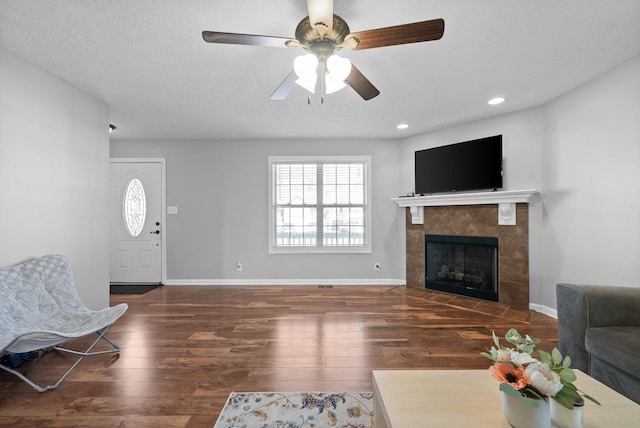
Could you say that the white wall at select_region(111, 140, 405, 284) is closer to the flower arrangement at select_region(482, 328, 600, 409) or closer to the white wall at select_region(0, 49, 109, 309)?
the white wall at select_region(0, 49, 109, 309)

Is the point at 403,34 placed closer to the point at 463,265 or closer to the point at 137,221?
the point at 463,265

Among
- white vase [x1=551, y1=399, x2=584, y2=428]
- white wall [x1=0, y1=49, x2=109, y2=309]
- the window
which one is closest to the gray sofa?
white vase [x1=551, y1=399, x2=584, y2=428]

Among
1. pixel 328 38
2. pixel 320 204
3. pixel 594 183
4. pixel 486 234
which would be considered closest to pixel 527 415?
pixel 328 38

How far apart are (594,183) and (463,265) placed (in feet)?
5.95

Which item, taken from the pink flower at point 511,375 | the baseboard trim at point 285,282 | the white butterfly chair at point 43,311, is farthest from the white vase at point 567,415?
the baseboard trim at point 285,282

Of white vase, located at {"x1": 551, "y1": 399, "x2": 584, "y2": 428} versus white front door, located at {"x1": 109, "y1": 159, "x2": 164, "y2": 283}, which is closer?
white vase, located at {"x1": 551, "y1": 399, "x2": 584, "y2": 428}

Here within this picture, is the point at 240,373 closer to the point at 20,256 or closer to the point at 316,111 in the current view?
the point at 20,256

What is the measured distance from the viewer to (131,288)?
14.8 feet

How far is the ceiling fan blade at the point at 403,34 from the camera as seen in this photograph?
1.45 metres

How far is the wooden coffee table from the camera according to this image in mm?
1026

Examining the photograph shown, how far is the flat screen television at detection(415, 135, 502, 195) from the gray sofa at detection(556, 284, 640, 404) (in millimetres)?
2139

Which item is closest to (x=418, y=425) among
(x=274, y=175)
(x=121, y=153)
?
(x=274, y=175)

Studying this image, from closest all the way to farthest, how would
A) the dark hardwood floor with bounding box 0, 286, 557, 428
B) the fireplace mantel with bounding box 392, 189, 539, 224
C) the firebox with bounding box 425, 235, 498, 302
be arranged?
the dark hardwood floor with bounding box 0, 286, 557, 428 → the fireplace mantel with bounding box 392, 189, 539, 224 → the firebox with bounding box 425, 235, 498, 302

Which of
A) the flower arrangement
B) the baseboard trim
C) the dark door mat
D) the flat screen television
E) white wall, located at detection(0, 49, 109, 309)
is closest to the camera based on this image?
the flower arrangement
